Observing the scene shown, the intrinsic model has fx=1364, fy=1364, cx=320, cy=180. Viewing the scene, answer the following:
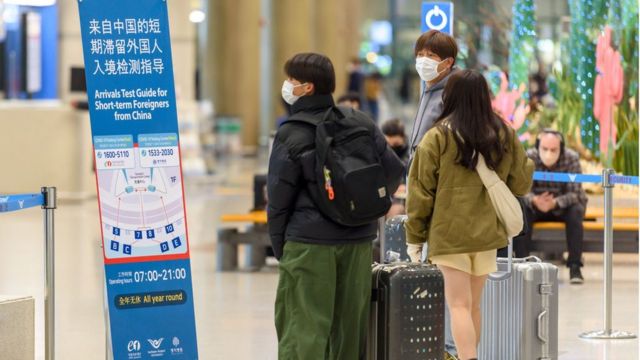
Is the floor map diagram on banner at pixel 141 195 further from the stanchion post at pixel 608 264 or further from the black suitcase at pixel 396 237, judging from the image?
the stanchion post at pixel 608 264

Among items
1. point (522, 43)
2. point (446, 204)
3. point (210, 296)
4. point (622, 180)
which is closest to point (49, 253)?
point (446, 204)

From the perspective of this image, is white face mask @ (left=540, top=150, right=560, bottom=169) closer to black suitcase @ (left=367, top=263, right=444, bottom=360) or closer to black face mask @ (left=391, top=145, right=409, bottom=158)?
black face mask @ (left=391, top=145, right=409, bottom=158)

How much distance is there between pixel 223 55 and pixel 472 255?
3344 centimetres

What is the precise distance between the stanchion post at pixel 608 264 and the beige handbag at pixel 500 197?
92.3 inches

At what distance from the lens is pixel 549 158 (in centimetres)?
1112

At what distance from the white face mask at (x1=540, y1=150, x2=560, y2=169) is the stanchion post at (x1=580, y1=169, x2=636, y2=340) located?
2.53m

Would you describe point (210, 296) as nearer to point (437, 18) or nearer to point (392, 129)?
point (392, 129)

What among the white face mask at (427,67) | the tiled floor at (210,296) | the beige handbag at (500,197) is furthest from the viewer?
the tiled floor at (210,296)

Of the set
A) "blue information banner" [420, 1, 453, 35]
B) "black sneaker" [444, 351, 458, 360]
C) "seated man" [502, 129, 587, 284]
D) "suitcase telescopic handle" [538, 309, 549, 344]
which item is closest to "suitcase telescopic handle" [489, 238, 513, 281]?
"suitcase telescopic handle" [538, 309, 549, 344]

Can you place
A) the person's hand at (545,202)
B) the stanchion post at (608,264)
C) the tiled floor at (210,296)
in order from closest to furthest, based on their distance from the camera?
the tiled floor at (210,296)
the stanchion post at (608,264)
the person's hand at (545,202)

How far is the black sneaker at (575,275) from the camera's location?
11.3m

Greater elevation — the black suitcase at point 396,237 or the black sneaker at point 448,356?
the black suitcase at point 396,237

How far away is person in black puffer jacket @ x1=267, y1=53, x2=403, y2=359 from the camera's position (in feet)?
19.4

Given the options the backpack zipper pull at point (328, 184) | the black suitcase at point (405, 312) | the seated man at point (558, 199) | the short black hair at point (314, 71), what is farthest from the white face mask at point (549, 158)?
the backpack zipper pull at point (328, 184)
